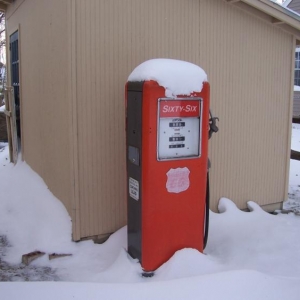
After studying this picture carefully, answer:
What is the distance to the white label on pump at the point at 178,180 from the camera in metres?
4.00

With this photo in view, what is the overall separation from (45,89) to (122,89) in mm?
1450

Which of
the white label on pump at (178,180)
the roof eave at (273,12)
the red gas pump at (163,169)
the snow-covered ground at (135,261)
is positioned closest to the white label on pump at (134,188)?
the red gas pump at (163,169)

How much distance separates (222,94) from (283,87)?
115cm

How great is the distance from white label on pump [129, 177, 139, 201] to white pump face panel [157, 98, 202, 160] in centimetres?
37

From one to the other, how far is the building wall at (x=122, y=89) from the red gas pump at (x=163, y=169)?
660 millimetres

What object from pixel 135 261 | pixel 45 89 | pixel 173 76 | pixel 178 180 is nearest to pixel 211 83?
pixel 173 76

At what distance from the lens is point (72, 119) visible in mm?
4559

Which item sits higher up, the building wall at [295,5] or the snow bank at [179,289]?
the building wall at [295,5]

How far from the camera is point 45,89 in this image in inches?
225

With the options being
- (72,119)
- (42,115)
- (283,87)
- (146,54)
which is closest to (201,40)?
(146,54)

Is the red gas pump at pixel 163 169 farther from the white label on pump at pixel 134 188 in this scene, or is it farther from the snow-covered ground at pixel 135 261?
the snow-covered ground at pixel 135 261

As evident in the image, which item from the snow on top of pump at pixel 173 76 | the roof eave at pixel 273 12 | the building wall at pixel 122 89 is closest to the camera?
the snow on top of pump at pixel 173 76

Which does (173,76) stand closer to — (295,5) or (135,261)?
(135,261)

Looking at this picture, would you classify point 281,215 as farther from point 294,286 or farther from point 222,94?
point 294,286
